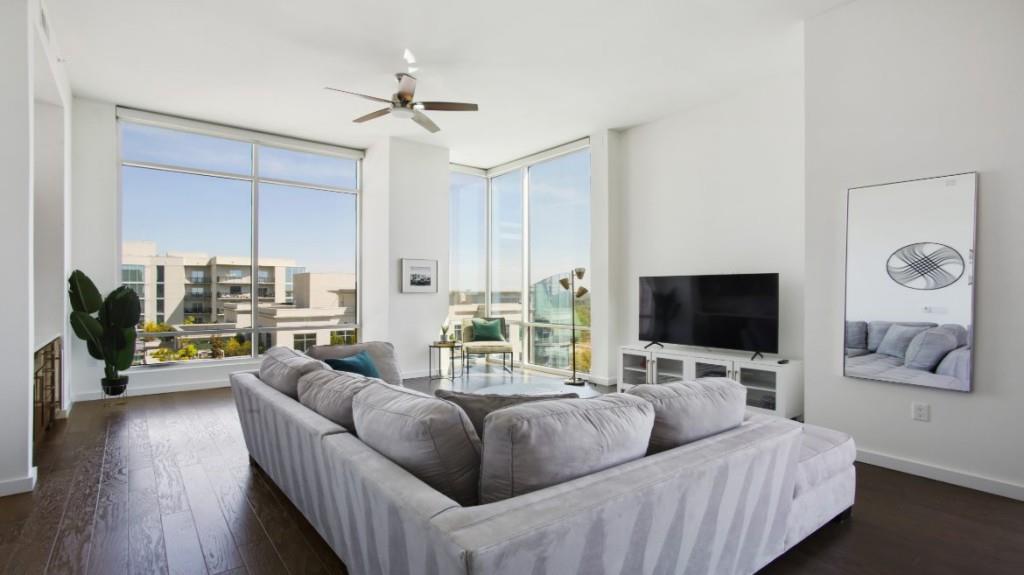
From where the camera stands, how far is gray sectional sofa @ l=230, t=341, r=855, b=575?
1231 millimetres

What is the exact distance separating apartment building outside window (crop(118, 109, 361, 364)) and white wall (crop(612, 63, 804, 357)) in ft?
12.6

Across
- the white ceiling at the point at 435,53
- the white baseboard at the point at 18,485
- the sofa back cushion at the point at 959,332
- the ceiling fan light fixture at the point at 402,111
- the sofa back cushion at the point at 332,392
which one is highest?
the white ceiling at the point at 435,53

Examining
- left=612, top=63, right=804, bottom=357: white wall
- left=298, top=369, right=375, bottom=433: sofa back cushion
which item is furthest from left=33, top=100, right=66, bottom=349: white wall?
left=612, top=63, right=804, bottom=357: white wall

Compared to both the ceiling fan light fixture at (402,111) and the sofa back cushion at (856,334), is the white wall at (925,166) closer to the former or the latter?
the sofa back cushion at (856,334)

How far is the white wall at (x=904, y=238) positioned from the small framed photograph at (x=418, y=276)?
4824mm

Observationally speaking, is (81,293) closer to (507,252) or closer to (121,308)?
(121,308)

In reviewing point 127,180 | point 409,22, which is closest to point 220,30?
point 409,22

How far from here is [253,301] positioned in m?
6.34

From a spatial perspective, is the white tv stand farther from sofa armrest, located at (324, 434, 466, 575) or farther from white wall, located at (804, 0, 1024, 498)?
sofa armrest, located at (324, 434, 466, 575)

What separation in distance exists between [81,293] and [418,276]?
11.3 ft

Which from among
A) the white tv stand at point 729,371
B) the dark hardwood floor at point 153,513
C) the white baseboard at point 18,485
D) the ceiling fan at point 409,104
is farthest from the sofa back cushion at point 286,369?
the white tv stand at point 729,371

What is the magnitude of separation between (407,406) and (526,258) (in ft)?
19.2

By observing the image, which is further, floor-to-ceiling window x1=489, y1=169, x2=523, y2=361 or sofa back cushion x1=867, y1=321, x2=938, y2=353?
floor-to-ceiling window x1=489, y1=169, x2=523, y2=361

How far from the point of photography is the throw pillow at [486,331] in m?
7.04
